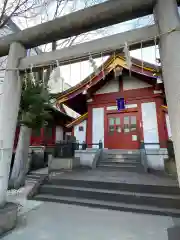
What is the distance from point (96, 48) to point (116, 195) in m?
3.62

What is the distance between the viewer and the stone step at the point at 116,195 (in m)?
3.92

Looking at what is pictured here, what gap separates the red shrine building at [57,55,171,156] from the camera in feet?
27.6

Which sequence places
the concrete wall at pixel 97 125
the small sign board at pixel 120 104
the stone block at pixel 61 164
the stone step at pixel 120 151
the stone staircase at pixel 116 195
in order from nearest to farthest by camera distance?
the stone staircase at pixel 116 195 < the stone block at pixel 61 164 < the stone step at pixel 120 151 < the small sign board at pixel 120 104 < the concrete wall at pixel 97 125

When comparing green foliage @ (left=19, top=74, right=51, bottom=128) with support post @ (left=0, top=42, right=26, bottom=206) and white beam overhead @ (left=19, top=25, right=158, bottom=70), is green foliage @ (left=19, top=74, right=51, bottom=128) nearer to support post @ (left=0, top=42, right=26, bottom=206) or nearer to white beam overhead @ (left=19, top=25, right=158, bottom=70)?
support post @ (left=0, top=42, right=26, bottom=206)

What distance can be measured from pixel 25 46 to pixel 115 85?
691 centimetres

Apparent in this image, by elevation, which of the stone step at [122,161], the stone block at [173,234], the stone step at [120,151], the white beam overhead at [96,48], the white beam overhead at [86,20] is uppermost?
the white beam overhead at [86,20]

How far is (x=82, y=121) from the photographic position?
1032 cm

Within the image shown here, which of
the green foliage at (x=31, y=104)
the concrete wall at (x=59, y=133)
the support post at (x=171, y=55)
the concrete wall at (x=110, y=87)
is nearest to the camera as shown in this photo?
the support post at (x=171, y=55)

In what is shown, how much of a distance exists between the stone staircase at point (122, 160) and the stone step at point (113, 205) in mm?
3091

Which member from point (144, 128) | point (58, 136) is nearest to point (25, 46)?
point (144, 128)

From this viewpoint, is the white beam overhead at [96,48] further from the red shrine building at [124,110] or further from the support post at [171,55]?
the red shrine building at [124,110]

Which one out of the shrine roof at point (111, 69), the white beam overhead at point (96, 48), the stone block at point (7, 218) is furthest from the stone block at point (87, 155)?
the white beam overhead at point (96, 48)

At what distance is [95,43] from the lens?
9.04 feet

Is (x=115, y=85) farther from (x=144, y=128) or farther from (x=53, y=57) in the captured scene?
(x=53, y=57)
